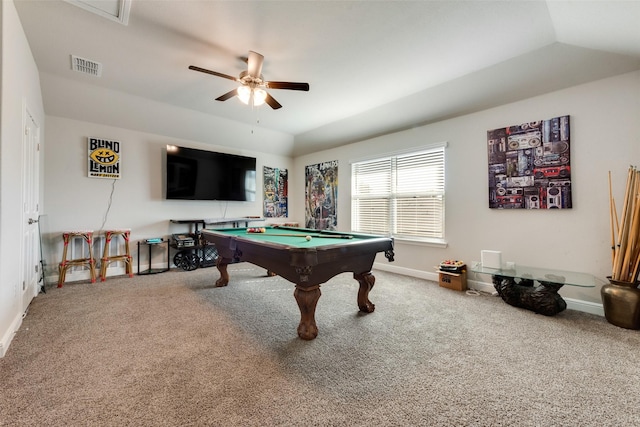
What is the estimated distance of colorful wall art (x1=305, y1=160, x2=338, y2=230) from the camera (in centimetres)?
546

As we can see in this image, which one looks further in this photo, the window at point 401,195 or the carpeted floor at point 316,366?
the window at point 401,195

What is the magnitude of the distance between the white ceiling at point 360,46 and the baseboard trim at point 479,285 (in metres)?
2.31

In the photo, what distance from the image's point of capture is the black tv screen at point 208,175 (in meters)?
4.59

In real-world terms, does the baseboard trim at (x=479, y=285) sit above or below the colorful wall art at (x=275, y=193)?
below

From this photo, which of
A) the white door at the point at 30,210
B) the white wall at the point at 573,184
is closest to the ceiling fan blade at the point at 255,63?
the white door at the point at 30,210

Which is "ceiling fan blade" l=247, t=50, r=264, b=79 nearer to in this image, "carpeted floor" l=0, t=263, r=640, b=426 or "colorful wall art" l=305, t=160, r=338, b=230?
"carpeted floor" l=0, t=263, r=640, b=426

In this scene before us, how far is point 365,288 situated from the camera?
265cm

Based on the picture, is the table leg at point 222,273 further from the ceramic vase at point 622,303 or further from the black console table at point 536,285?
the ceramic vase at point 622,303

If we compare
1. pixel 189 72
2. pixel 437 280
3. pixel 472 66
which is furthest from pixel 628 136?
pixel 189 72

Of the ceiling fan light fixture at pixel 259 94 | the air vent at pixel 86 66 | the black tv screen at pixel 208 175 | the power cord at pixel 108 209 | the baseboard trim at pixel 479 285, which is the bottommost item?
the baseboard trim at pixel 479 285

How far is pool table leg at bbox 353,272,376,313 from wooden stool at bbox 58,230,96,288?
3810 mm

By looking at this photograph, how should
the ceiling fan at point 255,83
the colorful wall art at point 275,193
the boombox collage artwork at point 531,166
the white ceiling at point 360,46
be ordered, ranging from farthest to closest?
the colorful wall art at point 275,193 < the boombox collage artwork at point 531,166 < the ceiling fan at point 255,83 < the white ceiling at point 360,46

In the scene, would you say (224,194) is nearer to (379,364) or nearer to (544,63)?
(379,364)

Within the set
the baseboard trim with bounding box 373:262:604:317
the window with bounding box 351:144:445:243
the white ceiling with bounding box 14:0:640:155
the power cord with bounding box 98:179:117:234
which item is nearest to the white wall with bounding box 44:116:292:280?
the power cord with bounding box 98:179:117:234
